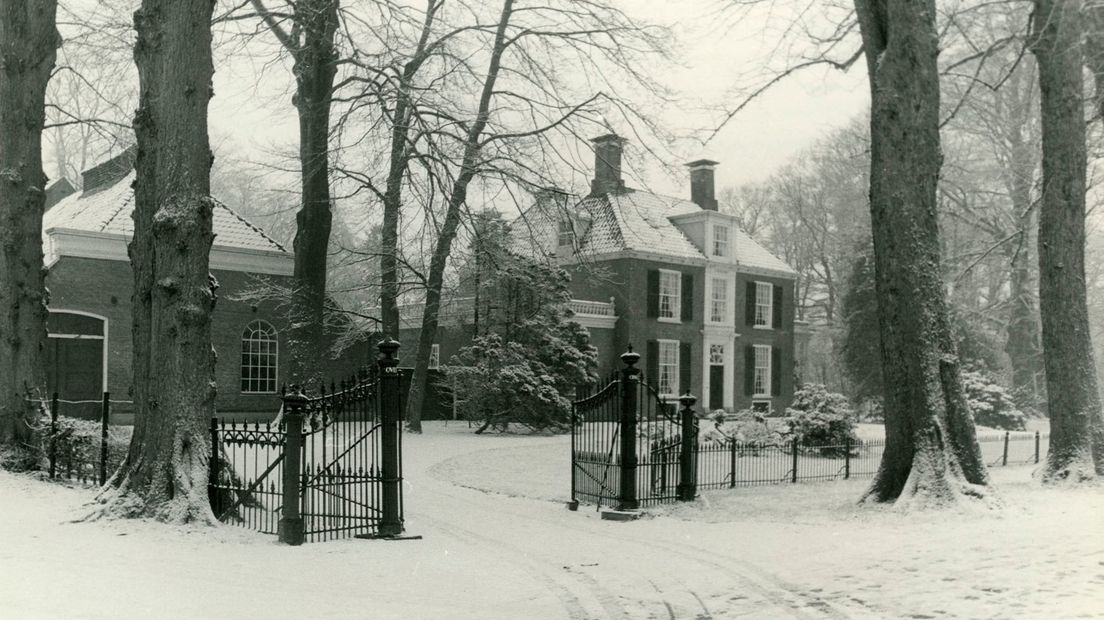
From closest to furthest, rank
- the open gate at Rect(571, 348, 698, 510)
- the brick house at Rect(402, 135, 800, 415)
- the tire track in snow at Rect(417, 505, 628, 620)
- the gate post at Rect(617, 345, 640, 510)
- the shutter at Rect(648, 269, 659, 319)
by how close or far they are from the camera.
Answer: the tire track in snow at Rect(417, 505, 628, 620) < the gate post at Rect(617, 345, 640, 510) < the open gate at Rect(571, 348, 698, 510) < the brick house at Rect(402, 135, 800, 415) < the shutter at Rect(648, 269, 659, 319)

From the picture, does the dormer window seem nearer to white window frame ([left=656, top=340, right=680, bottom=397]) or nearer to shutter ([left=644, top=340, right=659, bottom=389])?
white window frame ([left=656, top=340, right=680, bottom=397])

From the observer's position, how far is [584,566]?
829cm

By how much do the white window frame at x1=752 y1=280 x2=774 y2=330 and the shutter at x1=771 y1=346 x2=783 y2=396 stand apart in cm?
111

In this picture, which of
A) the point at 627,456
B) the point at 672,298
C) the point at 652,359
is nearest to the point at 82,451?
the point at 627,456

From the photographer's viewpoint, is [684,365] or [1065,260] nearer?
[1065,260]

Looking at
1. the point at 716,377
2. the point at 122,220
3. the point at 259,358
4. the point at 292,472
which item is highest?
the point at 122,220

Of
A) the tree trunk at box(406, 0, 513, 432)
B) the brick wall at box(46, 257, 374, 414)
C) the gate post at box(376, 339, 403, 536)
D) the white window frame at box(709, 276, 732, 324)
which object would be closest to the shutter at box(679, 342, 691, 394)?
the white window frame at box(709, 276, 732, 324)

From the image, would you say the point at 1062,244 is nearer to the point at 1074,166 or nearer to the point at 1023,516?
the point at 1074,166

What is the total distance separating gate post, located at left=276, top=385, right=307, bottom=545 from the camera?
8711mm

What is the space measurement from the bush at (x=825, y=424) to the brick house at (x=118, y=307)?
13639 millimetres

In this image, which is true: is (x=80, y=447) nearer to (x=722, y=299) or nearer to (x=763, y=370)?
(x=722, y=299)

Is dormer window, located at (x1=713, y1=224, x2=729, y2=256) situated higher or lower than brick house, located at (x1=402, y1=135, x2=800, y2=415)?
higher

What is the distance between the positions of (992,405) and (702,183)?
14620mm

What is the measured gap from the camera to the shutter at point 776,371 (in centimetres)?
3950
